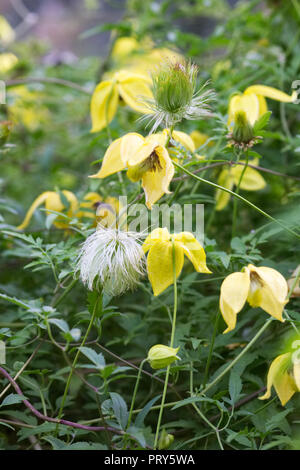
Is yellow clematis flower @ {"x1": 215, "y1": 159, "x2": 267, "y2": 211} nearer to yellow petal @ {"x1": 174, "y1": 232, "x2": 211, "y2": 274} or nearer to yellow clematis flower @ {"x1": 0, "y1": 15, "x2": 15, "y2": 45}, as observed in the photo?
yellow petal @ {"x1": 174, "y1": 232, "x2": 211, "y2": 274}

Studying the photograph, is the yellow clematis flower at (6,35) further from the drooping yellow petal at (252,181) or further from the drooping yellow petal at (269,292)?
the drooping yellow petal at (269,292)

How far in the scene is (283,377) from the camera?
0.60 meters

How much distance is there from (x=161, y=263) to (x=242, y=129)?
9.7 inches

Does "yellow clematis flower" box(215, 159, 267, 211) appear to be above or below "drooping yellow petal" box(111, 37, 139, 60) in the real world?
below

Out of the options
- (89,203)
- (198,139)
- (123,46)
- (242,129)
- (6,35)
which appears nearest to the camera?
(242,129)

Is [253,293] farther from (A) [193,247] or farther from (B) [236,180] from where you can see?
(B) [236,180]

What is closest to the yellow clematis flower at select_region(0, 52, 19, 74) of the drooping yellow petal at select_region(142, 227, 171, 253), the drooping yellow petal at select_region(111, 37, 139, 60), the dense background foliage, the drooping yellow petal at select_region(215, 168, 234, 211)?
the dense background foliage

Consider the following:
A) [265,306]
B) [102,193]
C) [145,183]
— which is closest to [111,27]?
[102,193]

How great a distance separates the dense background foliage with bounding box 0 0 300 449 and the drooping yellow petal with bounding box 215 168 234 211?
43mm

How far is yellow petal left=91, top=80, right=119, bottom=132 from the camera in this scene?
91 cm

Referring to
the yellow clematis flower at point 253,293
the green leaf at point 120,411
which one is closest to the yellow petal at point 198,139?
the yellow clematis flower at point 253,293

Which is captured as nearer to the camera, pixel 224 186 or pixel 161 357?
pixel 161 357

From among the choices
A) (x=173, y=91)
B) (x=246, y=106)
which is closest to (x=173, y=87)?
(x=173, y=91)
